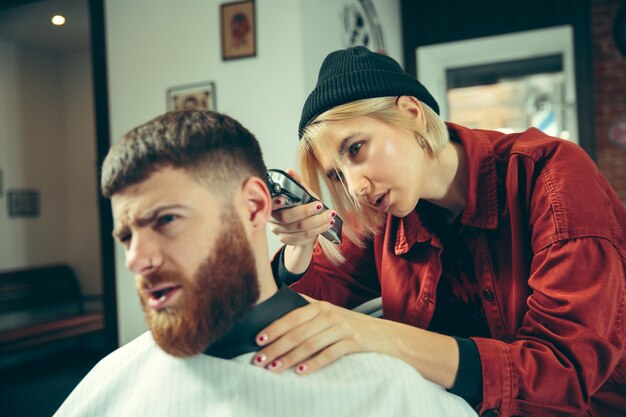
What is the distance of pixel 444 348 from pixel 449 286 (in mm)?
417

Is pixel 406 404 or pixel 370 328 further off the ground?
pixel 370 328

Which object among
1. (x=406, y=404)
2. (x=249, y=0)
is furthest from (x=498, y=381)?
(x=249, y=0)

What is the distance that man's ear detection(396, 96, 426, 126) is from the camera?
1393mm

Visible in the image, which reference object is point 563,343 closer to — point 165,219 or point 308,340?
point 308,340

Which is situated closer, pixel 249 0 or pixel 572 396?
pixel 572 396

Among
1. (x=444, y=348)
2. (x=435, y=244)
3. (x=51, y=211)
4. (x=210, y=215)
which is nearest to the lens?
(x=210, y=215)

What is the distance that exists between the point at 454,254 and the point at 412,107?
1.34ft

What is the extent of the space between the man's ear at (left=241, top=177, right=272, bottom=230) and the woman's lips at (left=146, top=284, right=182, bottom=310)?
0.20m

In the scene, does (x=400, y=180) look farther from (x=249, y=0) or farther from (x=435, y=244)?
(x=249, y=0)

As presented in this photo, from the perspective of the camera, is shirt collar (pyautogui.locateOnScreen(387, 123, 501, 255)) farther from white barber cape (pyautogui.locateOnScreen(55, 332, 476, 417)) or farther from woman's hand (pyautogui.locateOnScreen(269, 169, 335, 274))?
white barber cape (pyautogui.locateOnScreen(55, 332, 476, 417))

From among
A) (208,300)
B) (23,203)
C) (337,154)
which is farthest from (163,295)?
(23,203)

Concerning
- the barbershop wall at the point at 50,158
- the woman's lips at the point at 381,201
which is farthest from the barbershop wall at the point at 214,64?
the barbershop wall at the point at 50,158

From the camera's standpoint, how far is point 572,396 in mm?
1127

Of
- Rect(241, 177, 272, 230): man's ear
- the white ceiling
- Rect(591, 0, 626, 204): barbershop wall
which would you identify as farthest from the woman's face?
Rect(591, 0, 626, 204): barbershop wall
